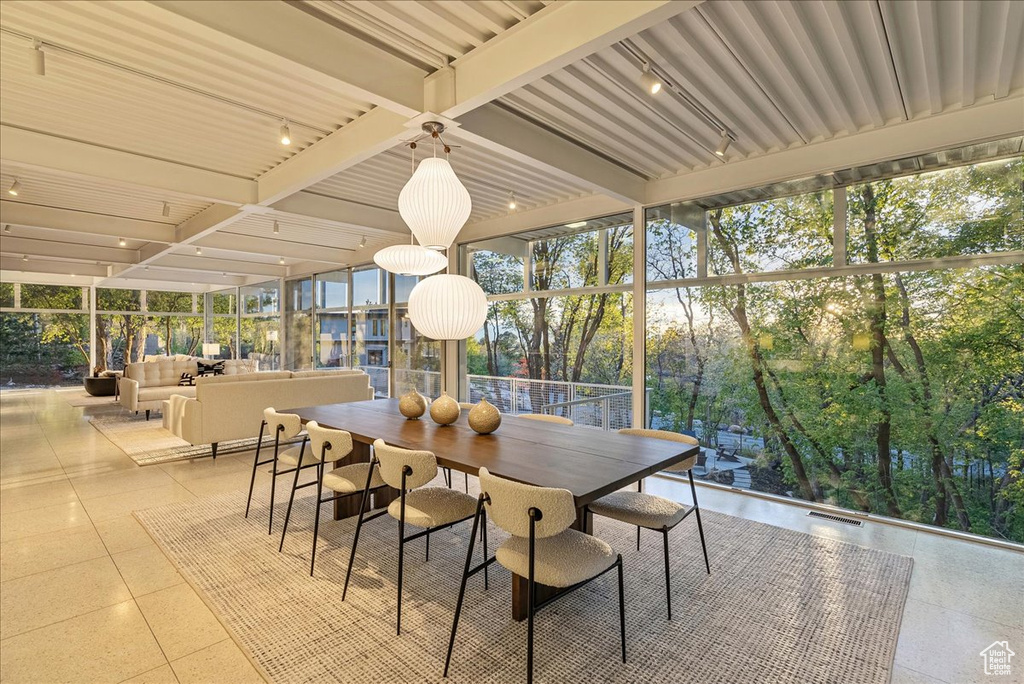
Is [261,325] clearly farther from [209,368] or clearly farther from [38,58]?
[38,58]

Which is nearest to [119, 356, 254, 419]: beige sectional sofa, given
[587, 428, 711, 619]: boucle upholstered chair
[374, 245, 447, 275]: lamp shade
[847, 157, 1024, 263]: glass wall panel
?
[374, 245, 447, 275]: lamp shade

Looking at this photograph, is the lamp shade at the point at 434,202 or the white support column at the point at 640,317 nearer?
the lamp shade at the point at 434,202

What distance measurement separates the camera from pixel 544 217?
5602 millimetres

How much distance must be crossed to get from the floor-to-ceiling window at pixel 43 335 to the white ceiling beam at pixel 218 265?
450 centimetres

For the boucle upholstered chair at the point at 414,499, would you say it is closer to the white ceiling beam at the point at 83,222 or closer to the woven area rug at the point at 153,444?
the woven area rug at the point at 153,444

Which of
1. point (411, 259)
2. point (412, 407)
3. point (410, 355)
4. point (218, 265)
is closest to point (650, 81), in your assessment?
point (411, 259)

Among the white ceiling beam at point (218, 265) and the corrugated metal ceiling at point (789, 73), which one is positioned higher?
the corrugated metal ceiling at point (789, 73)

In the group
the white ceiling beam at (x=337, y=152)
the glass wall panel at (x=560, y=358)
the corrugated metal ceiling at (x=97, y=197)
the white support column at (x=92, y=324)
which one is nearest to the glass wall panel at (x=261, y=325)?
the white support column at (x=92, y=324)

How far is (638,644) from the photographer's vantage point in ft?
6.89

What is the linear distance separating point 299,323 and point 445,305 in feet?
27.9

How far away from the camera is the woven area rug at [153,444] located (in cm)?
525

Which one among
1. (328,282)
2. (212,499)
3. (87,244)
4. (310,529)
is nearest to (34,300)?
(87,244)

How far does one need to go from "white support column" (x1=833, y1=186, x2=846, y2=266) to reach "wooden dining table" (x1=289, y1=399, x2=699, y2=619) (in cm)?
235

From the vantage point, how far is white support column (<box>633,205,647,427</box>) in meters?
4.80
